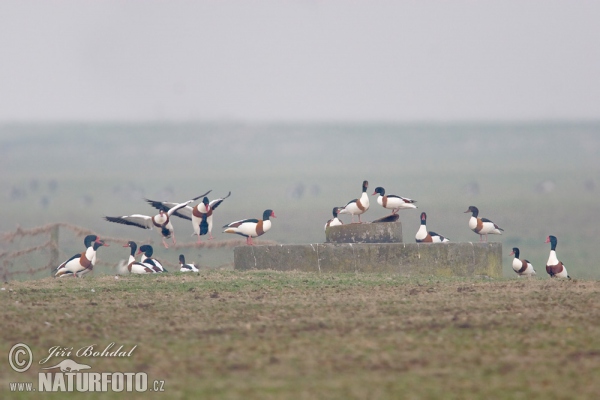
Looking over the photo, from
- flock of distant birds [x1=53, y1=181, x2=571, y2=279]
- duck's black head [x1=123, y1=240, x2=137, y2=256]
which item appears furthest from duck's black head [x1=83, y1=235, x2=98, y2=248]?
duck's black head [x1=123, y1=240, x2=137, y2=256]

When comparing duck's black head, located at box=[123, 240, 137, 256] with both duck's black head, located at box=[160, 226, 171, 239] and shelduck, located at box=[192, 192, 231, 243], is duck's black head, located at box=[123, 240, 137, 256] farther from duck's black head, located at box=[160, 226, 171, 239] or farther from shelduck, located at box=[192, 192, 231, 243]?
shelduck, located at box=[192, 192, 231, 243]

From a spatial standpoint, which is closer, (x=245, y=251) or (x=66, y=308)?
(x=66, y=308)

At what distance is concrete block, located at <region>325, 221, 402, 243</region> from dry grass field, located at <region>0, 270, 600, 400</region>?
2.23 metres

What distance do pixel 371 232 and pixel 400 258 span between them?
0.73 metres

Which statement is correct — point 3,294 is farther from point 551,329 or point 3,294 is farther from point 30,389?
point 551,329

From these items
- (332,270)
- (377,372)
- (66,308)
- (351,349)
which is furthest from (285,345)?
(332,270)

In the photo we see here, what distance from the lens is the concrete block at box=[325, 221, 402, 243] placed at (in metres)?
14.7

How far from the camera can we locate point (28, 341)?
796 centimetres

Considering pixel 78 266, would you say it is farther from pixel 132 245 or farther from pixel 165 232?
pixel 165 232

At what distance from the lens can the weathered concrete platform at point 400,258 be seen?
46.4 feet

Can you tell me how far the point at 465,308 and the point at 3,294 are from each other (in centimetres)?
542

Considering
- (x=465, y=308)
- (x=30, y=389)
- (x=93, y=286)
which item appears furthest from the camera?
(x=93, y=286)

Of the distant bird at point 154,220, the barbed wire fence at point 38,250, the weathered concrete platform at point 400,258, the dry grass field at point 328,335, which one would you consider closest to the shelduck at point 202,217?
the distant bird at point 154,220

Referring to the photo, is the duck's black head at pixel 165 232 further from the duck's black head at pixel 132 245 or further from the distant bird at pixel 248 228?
the distant bird at pixel 248 228
